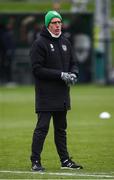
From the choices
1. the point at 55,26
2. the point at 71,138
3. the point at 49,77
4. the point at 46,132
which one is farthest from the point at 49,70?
the point at 71,138

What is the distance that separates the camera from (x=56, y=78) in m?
11.6

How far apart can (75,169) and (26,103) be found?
12.3 m

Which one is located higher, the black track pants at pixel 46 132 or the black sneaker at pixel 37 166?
the black track pants at pixel 46 132

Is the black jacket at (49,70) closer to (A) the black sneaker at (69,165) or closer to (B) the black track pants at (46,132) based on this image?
(B) the black track pants at (46,132)

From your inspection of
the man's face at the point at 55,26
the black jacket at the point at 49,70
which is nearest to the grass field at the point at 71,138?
the black jacket at the point at 49,70

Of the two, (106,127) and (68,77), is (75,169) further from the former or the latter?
(106,127)

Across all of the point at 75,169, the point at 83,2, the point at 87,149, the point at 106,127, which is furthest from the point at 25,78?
the point at 75,169

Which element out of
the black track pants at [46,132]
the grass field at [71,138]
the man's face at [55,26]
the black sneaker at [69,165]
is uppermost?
the man's face at [55,26]

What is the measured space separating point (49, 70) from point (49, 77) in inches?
3.7

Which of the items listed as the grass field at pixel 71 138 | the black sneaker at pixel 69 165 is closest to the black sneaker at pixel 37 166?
the grass field at pixel 71 138

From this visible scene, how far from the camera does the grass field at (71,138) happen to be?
11.5 m

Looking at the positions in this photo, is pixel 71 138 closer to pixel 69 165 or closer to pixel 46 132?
pixel 69 165

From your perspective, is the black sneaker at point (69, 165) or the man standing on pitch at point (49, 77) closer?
the man standing on pitch at point (49, 77)

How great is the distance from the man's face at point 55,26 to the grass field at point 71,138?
189cm
